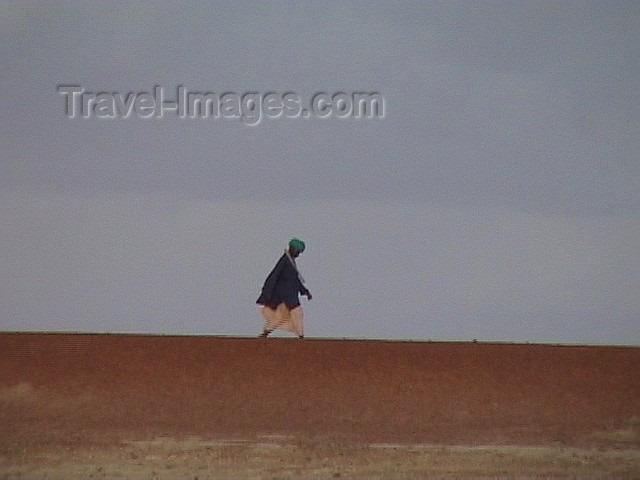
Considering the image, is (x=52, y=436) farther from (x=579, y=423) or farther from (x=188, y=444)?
(x=579, y=423)

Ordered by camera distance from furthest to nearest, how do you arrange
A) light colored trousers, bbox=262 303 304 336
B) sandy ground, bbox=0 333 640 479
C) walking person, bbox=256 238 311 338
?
1. light colored trousers, bbox=262 303 304 336
2. walking person, bbox=256 238 311 338
3. sandy ground, bbox=0 333 640 479

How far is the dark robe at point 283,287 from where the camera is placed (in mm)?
8578

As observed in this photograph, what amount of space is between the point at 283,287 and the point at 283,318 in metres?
0.26

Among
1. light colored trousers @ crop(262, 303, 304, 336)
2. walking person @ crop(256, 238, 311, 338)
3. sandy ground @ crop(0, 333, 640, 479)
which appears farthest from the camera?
light colored trousers @ crop(262, 303, 304, 336)

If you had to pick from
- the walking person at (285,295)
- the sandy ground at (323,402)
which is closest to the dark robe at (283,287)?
the walking person at (285,295)

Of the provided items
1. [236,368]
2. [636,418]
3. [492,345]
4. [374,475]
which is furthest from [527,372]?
[236,368]

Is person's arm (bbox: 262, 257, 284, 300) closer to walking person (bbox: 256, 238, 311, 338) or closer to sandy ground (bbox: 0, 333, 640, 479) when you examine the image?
walking person (bbox: 256, 238, 311, 338)

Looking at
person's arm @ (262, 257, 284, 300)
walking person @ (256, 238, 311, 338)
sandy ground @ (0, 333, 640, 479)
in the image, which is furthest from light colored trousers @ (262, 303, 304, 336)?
sandy ground @ (0, 333, 640, 479)

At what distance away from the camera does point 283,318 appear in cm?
871

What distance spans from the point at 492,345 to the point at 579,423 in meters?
0.87

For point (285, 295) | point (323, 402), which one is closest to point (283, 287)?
point (285, 295)

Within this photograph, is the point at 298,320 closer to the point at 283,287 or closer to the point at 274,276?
the point at 283,287

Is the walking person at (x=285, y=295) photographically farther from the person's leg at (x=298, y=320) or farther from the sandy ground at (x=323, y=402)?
the sandy ground at (x=323, y=402)

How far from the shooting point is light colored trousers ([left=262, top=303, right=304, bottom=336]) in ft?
28.5
